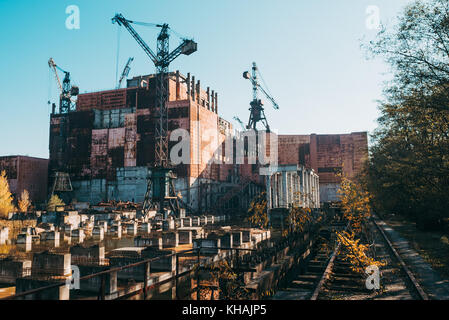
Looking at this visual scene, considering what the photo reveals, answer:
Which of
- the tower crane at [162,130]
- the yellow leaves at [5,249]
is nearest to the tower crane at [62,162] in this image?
the tower crane at [162,130]

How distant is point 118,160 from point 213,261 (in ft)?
141

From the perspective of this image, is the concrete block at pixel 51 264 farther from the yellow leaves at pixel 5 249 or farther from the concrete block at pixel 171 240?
the yellow leaves at pixel 5 249

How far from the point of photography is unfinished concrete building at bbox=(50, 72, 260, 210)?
4956 centimetres

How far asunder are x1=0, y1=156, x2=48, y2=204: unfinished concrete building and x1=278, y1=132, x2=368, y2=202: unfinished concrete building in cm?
4952

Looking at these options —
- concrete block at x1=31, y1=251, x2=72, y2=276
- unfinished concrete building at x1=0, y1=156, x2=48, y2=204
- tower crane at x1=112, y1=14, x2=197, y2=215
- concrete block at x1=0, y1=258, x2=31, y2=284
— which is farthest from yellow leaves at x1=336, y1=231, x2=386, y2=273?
unfinished concrete building at x1=0, y1=156, x2=48, y2=204

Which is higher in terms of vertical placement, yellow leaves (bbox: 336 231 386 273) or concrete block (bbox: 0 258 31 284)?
yellow leaves (bbox: 336 231 386 273)

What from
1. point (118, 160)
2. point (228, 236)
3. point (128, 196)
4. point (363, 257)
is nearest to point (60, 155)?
point (118, 160)

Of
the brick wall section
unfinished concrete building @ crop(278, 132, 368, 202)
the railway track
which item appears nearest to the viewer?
the railway track

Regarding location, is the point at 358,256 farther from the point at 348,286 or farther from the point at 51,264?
the point at 51,264

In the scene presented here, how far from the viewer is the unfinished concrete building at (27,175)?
54.1 m

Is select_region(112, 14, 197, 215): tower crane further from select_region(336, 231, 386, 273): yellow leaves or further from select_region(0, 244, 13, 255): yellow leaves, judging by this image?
select_region(336, 231, 386, 273): yellow leaves

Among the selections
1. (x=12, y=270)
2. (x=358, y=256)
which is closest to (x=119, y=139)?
(x=12, y=270)

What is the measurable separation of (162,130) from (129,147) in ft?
28.1
